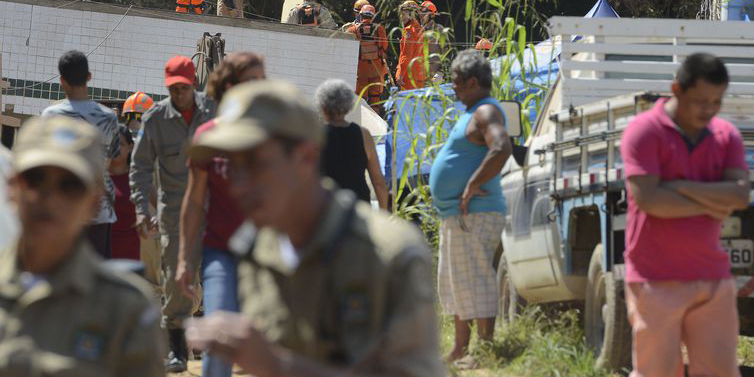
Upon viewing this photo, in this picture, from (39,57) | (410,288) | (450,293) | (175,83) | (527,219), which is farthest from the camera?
(39,57)

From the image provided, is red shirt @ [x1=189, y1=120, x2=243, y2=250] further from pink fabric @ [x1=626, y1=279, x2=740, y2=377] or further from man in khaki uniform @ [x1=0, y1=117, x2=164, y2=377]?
man in khaki uniform @ [x1=0, y1=117, x2=164, y2=377]

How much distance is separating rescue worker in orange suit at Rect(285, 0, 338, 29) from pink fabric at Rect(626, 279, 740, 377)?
46.4 feet

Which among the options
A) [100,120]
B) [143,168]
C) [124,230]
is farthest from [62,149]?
[124,230]

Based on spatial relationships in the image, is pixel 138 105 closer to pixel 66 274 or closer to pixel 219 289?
pixel 219 289

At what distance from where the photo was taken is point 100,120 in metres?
8.91

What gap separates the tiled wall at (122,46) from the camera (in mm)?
18406

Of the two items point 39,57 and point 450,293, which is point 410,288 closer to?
point 450,293

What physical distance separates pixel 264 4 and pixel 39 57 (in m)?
10.1

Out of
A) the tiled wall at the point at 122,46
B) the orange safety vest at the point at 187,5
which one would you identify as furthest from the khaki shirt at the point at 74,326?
the orange safety vest at the point at 187,5

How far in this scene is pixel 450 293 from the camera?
30.1 feet

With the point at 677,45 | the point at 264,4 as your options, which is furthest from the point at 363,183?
the point at 264,4

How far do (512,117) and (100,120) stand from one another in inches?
A: 103

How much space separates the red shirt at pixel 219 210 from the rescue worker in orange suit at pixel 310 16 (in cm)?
1330

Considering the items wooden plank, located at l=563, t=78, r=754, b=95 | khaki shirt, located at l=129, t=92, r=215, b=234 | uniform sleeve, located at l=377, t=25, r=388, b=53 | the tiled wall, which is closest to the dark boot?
khaki shirt, located at l=129, t=92, r=215, b=234
